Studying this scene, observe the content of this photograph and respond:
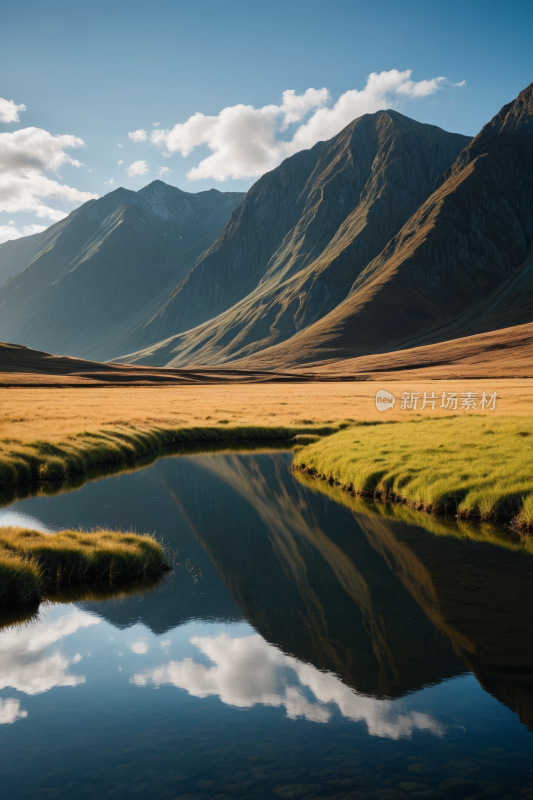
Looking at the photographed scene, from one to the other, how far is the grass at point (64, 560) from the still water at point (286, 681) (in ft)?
3.28

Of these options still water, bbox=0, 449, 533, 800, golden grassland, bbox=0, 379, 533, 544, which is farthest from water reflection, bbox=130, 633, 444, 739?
golden grassland, bbox=0, 379, 533, 544

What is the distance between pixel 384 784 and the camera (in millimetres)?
8352

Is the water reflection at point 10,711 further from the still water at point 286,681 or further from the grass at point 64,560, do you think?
the grass at point 64,560

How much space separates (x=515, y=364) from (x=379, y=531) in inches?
5433

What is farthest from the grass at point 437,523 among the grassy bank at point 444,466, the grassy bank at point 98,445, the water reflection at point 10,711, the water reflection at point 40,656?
the grassy bank at point 98,445

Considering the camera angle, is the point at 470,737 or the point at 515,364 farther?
the point at 515,364

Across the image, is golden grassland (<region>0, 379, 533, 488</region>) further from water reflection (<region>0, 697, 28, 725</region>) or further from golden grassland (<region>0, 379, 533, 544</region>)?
water reflection (<region>0, 697, 28, 725</region>)

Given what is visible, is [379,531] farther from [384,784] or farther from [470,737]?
[384,784]

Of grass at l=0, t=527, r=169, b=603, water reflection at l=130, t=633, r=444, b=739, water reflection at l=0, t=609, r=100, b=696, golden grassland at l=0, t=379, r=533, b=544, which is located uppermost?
golden grassland at l=0, t=379, r=533, b=544

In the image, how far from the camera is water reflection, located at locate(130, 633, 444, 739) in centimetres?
1015

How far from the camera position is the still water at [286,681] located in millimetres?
8602

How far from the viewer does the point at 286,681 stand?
11.4 meters

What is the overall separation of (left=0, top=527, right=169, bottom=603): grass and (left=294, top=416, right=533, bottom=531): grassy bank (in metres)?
12.4

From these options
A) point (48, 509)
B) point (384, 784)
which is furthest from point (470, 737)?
point (48, 509)
